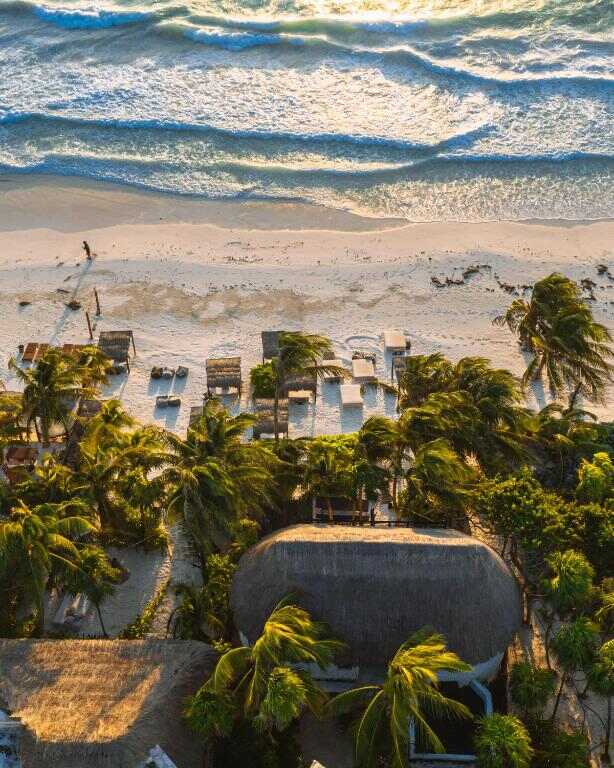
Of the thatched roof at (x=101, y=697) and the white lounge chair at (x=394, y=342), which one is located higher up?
the white lounge chair at (x=394, y=342)

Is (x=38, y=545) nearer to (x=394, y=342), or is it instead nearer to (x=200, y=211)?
(x=394, y=342)

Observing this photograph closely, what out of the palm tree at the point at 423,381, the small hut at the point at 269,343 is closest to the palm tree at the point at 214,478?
the palm tree at the point at 423,381

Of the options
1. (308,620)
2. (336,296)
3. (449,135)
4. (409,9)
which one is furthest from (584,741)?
(409,9)

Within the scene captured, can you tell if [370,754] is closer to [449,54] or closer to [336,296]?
[336,296]

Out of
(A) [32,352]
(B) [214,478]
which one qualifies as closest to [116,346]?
(A) [32,352]

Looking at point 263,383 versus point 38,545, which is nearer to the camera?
point 38,545

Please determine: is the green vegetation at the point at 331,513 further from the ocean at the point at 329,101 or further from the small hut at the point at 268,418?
the ocean at the point at 329,101

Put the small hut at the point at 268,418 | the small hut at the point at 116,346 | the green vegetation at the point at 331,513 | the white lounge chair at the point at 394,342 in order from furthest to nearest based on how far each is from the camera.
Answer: the white lounge chair at the point at 394,342
the small hut at the point at 116,346
the small hut at the point at 268,418
the green vegetation at the point at 331,513
